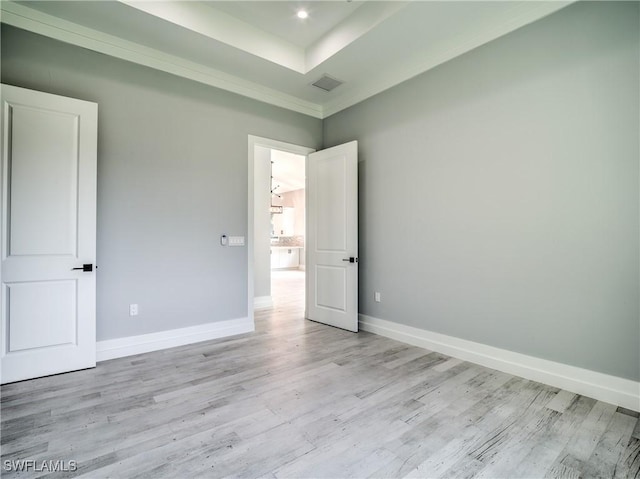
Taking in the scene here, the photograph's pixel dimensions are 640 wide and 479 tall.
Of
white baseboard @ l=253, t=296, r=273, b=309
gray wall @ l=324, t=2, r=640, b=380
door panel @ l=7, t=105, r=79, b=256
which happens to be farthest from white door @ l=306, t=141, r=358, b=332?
door panel @ l=7, t=105, r=79, b=256

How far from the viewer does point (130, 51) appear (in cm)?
319

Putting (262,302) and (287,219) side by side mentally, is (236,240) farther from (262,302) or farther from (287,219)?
(287,219)

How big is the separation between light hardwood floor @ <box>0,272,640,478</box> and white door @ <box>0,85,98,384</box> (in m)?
0.28

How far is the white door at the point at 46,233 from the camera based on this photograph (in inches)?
101

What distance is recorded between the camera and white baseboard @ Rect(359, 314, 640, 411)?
2254 millimetres

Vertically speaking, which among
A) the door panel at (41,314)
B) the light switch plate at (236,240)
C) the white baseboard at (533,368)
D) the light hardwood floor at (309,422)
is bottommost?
the light hardwood floor at (309,422)

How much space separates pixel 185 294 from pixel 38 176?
1682mm

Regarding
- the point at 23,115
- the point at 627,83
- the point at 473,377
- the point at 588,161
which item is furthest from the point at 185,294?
the point at 627,83

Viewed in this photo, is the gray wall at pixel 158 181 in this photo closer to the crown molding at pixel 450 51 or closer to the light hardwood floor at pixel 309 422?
the light hardwood floor at pixel 309 422

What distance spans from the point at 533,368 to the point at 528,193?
1.47m

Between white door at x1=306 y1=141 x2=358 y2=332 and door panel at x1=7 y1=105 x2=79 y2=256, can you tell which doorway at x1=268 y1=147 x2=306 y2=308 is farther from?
door panel at x1=7 y1=105 x2=79 y2=256

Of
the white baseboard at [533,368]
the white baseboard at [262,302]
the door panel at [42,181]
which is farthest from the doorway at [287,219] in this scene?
the door panel at [42,181]

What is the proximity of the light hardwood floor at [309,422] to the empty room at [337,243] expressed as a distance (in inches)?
0.7

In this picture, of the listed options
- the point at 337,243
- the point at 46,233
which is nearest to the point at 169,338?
the point at 46,233
